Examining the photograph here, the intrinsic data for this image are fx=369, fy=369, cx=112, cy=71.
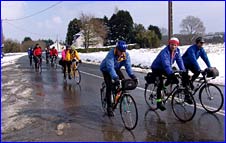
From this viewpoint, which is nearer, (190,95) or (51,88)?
(190,95)

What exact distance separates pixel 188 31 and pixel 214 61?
58052 mm

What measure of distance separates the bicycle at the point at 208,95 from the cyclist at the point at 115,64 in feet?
6.10

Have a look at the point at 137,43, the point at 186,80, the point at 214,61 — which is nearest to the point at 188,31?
the point at 137,43

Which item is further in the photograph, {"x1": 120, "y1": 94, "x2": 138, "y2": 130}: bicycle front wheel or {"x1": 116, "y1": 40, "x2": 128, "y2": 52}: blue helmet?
{"x1": 116, "y1": 40, "x2": 128, "y2": 52}: blue helmet

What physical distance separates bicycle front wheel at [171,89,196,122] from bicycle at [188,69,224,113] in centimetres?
78

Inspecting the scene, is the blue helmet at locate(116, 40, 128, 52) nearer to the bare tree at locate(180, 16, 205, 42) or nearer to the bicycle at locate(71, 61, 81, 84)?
the bicycle at locate(71, 61, 81, 84)

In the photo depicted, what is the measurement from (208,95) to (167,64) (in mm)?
1680

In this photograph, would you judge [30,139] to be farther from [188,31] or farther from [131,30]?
[188,31]

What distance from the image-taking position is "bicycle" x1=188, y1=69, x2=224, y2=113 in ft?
28.0

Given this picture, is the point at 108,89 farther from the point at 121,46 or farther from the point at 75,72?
the point at 75,72

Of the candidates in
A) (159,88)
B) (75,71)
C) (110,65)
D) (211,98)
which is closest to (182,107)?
(159,88)

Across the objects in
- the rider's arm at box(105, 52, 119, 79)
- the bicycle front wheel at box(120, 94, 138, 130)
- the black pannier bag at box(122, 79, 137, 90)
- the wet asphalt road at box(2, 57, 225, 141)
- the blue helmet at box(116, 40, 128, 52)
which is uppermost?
the blue helmet at box(116, 40, 128, 52)

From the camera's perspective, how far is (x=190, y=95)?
770 centimetres

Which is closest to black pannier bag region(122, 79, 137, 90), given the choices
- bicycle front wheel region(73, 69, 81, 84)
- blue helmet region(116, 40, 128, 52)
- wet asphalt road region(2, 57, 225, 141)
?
blue helmet region(116, 40, 128, 52)
